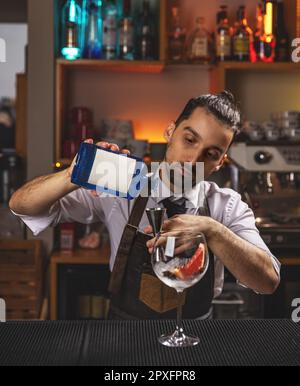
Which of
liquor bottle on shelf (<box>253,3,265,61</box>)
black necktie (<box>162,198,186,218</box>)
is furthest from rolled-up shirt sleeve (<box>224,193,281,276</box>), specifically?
liquor bottle on shelf (<box>253,3,265,61</box>)

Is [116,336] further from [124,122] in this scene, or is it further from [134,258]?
[124,122]

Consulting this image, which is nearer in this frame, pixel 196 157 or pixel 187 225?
pixel 187 225

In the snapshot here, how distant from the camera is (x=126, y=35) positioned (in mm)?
2879

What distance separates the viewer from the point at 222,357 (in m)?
0.95

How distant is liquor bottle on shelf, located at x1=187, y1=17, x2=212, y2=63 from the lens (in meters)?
2.91

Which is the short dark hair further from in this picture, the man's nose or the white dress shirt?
the white dress shirt

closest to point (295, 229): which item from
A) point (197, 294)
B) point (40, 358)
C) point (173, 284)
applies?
point (197, 294)

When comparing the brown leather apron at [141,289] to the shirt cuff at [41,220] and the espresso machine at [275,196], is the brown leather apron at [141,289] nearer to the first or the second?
the shirt cuff at [41,220]

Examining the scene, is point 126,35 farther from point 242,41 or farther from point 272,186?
point 272,186

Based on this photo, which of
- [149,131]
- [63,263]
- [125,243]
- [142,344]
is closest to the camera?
[142,344]

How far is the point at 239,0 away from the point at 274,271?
1.98 m

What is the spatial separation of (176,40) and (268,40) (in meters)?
0.43

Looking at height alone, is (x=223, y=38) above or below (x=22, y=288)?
above

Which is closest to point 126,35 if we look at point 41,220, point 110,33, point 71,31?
point 110,33
